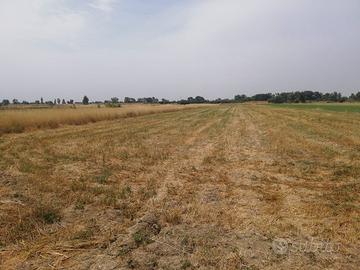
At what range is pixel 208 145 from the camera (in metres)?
16.8

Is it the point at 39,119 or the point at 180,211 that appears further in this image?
the point at 39,119

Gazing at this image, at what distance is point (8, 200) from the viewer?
7.71m

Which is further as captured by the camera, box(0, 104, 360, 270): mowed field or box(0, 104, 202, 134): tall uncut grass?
box(0, 104, 202, 134): tall uncut grass

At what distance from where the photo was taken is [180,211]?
698 centimetres

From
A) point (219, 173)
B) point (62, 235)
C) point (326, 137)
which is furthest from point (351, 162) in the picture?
point (62, 235)

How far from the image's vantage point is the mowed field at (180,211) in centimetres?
509

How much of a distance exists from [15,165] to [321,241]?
30.0ft

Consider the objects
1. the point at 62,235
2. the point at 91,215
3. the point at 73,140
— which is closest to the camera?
the point at 62,235

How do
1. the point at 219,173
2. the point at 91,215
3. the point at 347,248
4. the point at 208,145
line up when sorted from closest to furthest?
1. the point at 347,248
2. the point at 91,215
3. the point at 219,173
4. the point at 208,145

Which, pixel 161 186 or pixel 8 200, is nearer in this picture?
pixel 8 200

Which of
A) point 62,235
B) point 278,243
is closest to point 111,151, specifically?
point 62,235

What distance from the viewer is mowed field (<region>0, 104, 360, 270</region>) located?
5.09 metres

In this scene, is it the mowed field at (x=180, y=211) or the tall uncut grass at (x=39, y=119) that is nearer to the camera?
the mowed field at (x=180, y=211)

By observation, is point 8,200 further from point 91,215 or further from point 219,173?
point 219,173
